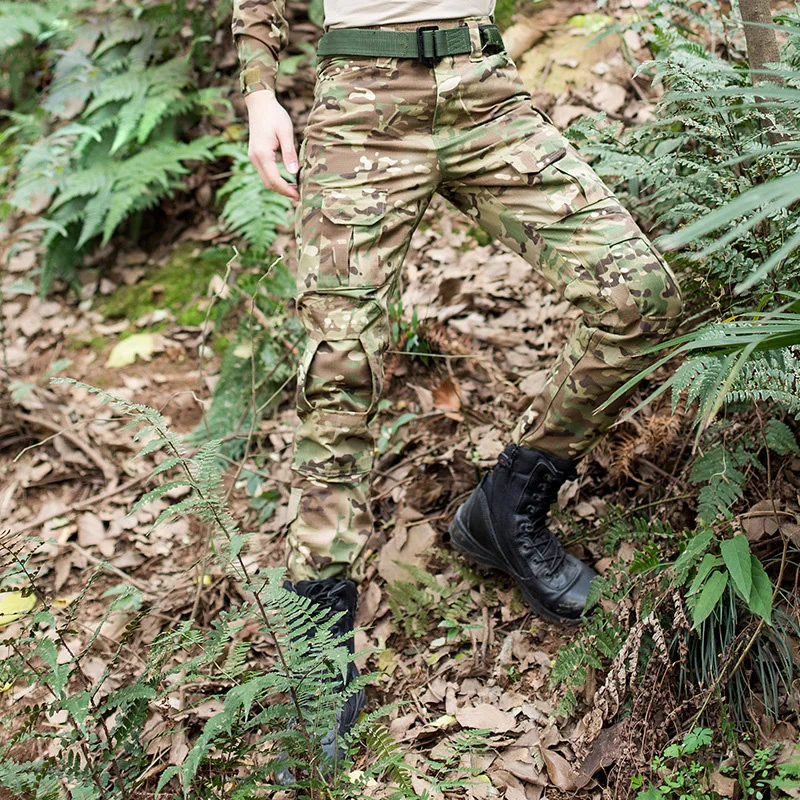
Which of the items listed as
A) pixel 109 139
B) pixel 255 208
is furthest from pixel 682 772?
pixel 109 139

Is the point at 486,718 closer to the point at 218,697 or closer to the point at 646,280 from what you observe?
the point at 218,697

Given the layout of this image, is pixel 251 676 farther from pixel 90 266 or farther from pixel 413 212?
pixel 90 266

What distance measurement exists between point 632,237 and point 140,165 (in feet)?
10.5

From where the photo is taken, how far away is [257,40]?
241 centimetres

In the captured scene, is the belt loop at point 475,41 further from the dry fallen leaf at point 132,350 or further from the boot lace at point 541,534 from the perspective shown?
the dry fallen leaf at point 132,350

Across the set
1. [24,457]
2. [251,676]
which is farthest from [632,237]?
[24,457]

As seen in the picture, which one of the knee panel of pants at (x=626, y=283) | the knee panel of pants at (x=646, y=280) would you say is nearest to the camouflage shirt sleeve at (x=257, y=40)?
the knee panel of pants at (x=626, y=283)

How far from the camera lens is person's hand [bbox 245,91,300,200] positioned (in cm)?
228

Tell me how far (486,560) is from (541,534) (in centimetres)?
24

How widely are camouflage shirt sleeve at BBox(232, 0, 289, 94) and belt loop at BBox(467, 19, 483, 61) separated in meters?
0.61

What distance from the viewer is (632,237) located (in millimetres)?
2139

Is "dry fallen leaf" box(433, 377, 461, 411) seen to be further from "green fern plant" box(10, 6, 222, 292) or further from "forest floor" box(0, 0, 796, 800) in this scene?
"green fern plant" box(10, 6, 222, 292)

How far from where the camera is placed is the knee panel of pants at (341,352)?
87.2 inches

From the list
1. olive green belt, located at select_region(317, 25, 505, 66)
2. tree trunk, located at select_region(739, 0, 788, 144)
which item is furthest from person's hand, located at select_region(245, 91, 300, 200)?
tree trunk, located at select_region(739, 0, 788, 144)
